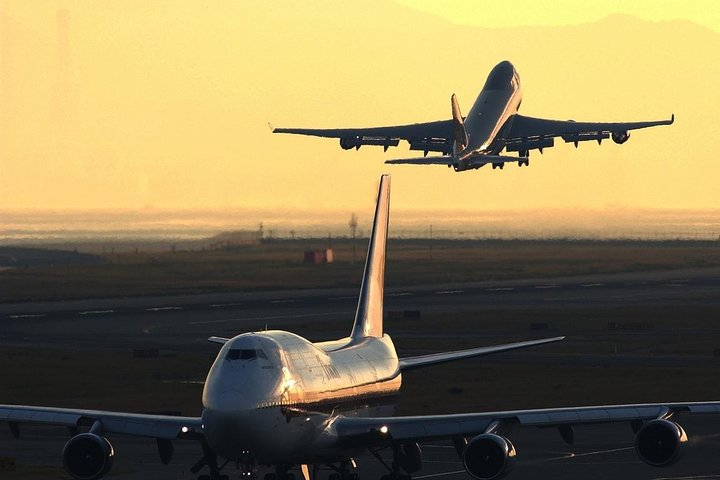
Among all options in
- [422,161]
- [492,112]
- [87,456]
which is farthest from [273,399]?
[492,112]

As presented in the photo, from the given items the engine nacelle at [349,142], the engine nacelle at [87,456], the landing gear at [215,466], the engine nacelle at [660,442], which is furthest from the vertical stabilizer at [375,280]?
the engine nacelle at [349,142]

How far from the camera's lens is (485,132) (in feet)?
406

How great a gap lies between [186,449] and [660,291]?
10160 centimetres

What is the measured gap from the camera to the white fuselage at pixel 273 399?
132 feet

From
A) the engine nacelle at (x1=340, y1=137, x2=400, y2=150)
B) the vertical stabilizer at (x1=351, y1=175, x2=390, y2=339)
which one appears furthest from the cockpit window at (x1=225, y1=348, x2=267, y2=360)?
the engine nacelle at (x1=340, y1=137, x2=400, y2=150)

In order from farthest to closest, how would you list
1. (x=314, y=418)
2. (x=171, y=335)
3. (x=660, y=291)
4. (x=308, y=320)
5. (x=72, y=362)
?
(x=660, y=291) < (x=308, y=320) < (x=171, y=335) < (x=72, y=362) < (x=314, y=418)

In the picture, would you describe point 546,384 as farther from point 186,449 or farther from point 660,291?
point 660,291

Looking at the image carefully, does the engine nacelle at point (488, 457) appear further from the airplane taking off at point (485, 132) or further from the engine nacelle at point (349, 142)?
the engine nacelle at point (349, 142)

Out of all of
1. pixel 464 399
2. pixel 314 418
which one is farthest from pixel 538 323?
pixel 314 418

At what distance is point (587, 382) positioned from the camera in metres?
84.6

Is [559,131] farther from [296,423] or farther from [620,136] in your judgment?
[296,423]

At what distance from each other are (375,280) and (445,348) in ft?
148

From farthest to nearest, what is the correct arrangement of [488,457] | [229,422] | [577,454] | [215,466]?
[577,454] < [215,466] < [488,457] < [229,422]

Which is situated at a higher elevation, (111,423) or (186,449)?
(111,423)
